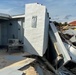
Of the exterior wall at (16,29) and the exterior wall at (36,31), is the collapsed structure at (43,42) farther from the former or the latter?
the exterior wall at (16,29)

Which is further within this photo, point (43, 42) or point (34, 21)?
point (34, 21)

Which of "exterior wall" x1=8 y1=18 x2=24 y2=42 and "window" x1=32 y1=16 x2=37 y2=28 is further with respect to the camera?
"exterior wall" x1=8 y1=18 x2=24 y2=42

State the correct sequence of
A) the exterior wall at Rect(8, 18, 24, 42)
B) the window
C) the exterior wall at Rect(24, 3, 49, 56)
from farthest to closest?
the exterior wall at Rect(8, 18, 24, 42)
the window
the exterior wall at Rect(24, 3, 49, 56)

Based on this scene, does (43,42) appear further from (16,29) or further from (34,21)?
(16,29)

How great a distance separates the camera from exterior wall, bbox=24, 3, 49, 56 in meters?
14.4

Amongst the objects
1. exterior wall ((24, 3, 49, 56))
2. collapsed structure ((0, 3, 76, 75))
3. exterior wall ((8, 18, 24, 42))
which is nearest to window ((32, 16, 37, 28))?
collapsed structure ((0, 3, 76, 75))

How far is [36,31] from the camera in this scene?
1489cm

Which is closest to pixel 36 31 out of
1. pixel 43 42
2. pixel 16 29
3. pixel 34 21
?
pixel 34 21

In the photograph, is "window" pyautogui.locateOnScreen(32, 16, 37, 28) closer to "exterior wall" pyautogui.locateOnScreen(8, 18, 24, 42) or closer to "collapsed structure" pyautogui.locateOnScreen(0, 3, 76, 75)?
"collapsed structure" pyautogui.locateOnScreen(0, 3, 76, 75)

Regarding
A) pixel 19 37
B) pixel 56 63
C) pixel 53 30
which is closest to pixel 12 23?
pixel 19 37

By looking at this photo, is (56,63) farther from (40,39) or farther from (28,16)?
(28,16)

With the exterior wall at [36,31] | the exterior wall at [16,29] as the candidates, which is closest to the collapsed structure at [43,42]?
the exterior wall at [36,31]

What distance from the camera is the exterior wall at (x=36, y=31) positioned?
47.2 ft

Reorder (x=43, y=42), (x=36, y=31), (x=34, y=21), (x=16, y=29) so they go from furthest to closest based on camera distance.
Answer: (x=16, y=29), (x=34, y=21), (x=36, y=31), (x=43, y=42)
